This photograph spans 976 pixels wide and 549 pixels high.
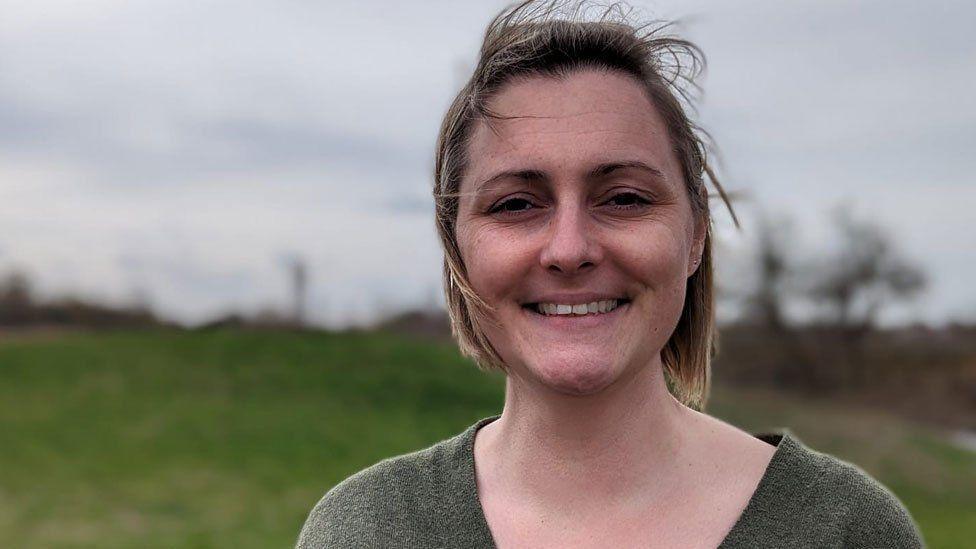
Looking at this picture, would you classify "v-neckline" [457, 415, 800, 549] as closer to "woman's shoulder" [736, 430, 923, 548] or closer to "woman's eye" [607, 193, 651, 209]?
"woman's shoulder" [736, 430, 923, 548]

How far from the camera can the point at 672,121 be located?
2.16 meters

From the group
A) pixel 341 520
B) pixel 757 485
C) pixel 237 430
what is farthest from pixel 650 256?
pixel 237 430

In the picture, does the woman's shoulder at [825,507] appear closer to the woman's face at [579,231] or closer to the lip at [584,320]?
the woman's face at [579,231]

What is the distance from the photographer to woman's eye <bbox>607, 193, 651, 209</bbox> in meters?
2.03

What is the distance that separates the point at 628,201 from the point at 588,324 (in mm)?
277

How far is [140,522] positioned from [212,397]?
268 inches

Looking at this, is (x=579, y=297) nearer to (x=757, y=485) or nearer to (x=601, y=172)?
(x=601, y=172)

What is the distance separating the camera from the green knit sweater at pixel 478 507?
212 centimetres

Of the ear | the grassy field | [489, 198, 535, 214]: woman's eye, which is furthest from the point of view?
the grassy field

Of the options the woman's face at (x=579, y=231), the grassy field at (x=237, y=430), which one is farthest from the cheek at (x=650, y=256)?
the grassy field at (x=237, y=430)

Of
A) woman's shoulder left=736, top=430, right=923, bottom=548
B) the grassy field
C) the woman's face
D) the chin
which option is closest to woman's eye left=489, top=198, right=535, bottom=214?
the woman's face

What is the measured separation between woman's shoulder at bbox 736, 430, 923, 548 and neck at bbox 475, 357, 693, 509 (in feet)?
0.72

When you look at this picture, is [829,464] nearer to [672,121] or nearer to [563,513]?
[563,513]

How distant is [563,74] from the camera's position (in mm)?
2115
